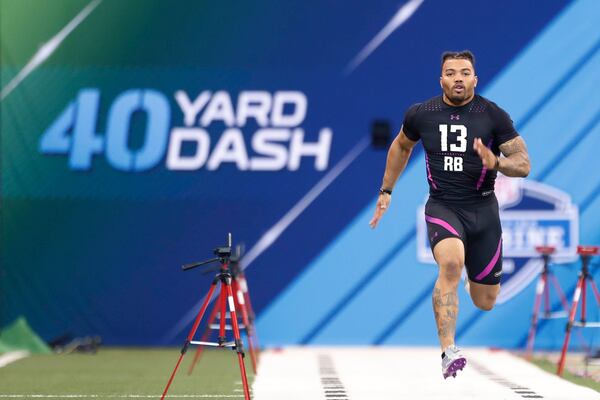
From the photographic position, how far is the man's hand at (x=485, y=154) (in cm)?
614

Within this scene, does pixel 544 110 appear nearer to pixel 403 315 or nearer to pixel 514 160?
pixel 403 315

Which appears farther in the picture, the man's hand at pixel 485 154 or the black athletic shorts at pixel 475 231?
→ the black athletic shorts at pixel 475 231

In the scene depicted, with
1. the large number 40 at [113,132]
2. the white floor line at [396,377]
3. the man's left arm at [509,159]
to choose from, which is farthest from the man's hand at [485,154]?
the large number 40 at [113,132]

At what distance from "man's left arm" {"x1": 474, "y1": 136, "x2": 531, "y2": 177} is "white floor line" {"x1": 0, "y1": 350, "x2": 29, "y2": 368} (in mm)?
4982

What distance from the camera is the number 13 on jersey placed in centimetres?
679

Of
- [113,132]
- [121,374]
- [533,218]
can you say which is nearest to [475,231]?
[121,374]

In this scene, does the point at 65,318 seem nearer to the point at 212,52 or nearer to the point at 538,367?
the point at 212,52

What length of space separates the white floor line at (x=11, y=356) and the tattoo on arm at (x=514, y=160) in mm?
4975

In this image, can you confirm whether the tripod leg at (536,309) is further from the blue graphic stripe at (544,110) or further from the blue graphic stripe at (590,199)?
the blue graphic stripe at (590,199)

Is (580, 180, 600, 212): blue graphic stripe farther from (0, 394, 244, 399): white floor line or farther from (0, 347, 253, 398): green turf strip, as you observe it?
(0, 394, 244, 399): white floor line

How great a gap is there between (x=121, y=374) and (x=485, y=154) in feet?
12.8

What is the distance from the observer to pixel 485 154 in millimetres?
6172

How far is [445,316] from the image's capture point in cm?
645

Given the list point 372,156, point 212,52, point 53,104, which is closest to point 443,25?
point 372,156
